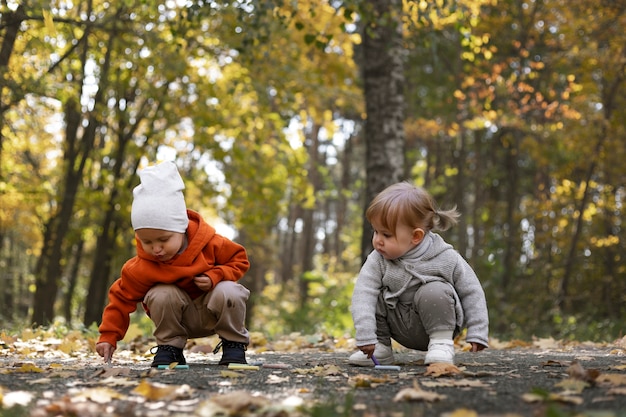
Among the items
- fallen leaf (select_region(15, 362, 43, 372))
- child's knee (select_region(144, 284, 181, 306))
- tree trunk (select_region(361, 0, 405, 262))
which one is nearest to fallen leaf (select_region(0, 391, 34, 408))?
fallen leaf (select_region(15, 362, 43, 372))

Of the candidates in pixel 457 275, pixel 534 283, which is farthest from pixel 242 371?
pixel 534 283

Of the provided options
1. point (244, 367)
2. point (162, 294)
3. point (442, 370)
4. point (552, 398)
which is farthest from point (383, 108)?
point (552, 398)

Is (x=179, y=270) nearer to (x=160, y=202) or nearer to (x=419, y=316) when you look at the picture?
(x=160, y=202)

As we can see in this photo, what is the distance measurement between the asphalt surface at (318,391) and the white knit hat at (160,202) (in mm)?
728

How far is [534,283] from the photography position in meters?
14.4

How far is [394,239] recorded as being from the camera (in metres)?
4.04

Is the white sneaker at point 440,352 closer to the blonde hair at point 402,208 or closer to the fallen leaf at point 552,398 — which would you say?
the blonde hair at point 402,208

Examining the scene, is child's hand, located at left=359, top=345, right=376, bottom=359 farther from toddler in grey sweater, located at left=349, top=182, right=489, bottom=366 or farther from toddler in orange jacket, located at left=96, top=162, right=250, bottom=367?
toddler in orange jacket, located at left=96, top=162, right=250, bottom=367

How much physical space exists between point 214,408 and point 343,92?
10.6 meters

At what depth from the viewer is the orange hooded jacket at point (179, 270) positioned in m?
3.98

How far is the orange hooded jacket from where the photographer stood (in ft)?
13.0

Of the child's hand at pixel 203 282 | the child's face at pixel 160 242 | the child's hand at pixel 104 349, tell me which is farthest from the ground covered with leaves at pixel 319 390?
the child's face at pixel 160 242

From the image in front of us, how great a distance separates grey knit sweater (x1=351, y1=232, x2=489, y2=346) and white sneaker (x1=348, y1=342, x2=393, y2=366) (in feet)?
0.79

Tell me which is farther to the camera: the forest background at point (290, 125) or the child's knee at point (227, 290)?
the forest background at point (290, 125)
